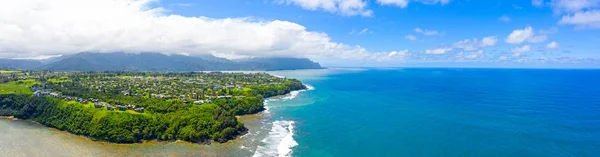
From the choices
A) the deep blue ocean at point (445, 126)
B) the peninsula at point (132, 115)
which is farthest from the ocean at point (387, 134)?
the peninsula at point (132, 115)

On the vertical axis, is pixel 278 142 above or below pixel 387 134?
below

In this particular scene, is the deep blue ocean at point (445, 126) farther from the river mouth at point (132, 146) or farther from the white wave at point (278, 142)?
the river mouth at point (132, 146)

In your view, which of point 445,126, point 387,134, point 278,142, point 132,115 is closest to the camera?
point 278,142

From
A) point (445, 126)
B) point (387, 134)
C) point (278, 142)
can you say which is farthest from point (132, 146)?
point (445, 126)

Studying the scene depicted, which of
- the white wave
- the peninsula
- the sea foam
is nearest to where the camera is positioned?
the white wave

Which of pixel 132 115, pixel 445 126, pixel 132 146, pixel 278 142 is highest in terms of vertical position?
pixel 132 115

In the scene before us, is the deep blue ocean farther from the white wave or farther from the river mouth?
the river mouth

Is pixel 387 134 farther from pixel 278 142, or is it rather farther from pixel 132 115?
pixel 132 115

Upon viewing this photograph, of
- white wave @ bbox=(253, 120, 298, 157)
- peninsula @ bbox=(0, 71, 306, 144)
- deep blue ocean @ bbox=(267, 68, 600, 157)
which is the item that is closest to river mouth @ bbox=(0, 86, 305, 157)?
white wave @ bbox=(253, 120, 298, 157)
